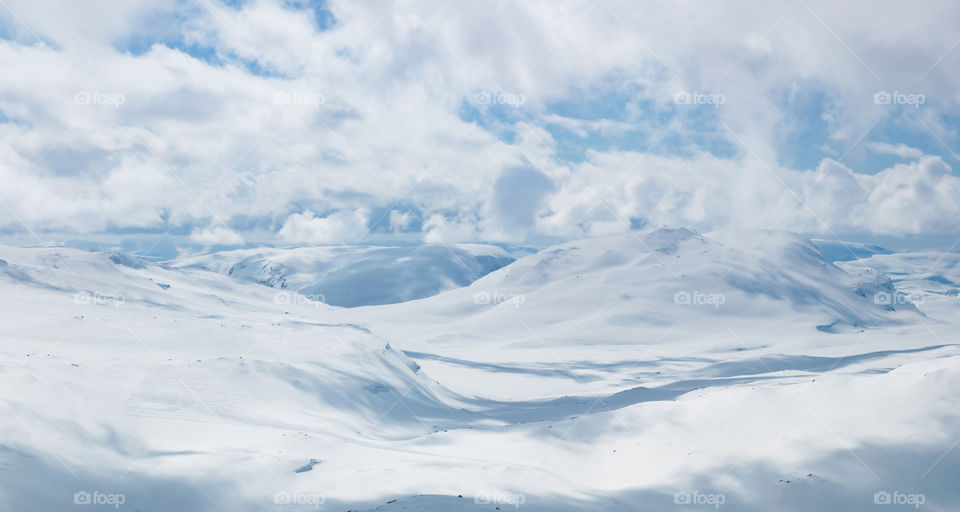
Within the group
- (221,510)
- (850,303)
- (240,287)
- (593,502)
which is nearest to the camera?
(221,510)

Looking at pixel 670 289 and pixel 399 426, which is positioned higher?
pixel 670 289

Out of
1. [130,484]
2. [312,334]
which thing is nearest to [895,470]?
[130,484]

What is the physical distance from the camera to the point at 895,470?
17.0 metres

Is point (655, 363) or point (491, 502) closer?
point (491, 502)

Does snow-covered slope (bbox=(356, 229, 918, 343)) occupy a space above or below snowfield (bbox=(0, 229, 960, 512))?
above

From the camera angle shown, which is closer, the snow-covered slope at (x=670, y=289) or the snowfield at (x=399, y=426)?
the snowfield at (x=399, y=426)

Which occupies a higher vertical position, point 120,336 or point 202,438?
point 120,336

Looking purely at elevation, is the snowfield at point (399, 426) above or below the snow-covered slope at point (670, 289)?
below

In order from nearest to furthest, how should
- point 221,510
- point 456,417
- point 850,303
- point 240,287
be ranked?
point 221,510 < point 456,417 < point 240,287 < point 850,303

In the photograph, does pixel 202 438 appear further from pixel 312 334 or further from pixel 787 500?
pixel 312 334

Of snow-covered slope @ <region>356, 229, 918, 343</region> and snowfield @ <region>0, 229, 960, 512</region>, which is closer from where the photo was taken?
snowfield @ <region>0, 229, 960, 512</region>

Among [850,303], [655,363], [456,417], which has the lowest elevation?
[456,417]

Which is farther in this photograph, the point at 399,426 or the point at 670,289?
the point at 670,289

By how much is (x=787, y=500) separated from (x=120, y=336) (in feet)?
116
